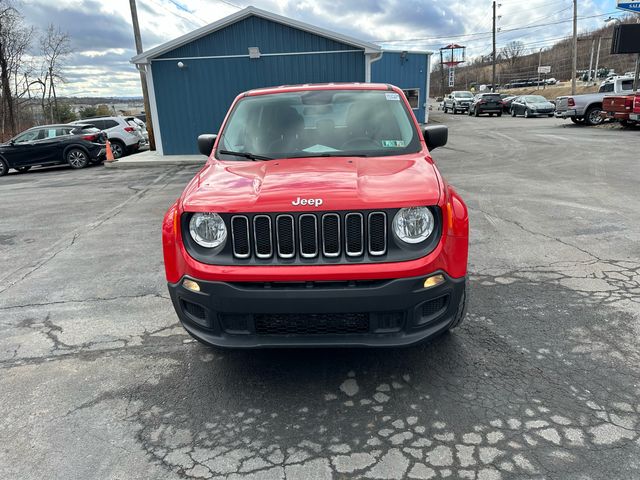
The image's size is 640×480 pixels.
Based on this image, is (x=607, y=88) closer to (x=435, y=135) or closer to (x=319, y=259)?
(x=435, y=135)

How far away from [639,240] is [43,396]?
21.0 ft

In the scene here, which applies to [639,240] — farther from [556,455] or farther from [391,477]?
[391,477]

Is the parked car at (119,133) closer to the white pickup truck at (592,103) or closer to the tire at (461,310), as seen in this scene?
the tire at (461,310)

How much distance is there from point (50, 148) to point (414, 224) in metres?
17.1

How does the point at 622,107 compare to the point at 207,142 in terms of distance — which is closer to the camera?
the point at 207,142

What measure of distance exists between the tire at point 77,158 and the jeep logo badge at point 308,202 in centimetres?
1640

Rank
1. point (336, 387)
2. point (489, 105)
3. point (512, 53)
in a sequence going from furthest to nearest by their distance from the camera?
point (512, 53), point (489, 105), point (336, 387)

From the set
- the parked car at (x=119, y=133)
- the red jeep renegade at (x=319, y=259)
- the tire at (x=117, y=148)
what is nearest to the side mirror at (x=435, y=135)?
the red jeep renegade at (x=319, y=259)

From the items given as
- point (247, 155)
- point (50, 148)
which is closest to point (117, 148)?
point (50, 148)

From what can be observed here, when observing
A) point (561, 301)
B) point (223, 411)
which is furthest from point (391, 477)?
point (561, 301)

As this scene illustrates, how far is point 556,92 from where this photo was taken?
54531mm

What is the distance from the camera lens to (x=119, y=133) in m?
18.6

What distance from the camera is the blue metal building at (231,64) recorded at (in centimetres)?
1537

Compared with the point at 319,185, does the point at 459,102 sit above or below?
above
